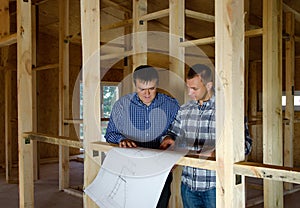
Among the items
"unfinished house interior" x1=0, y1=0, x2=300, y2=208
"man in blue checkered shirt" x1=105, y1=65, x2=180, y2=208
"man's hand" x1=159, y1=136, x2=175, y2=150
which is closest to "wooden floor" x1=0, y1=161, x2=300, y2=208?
"unfinished house interior" x1=0, y1=0, x2=300, y2=208

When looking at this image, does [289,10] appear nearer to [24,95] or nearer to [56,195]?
[24,95]

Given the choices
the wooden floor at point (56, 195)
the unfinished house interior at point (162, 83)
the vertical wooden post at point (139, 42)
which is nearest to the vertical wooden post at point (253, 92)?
the unfinished house interior at point (162, 83)

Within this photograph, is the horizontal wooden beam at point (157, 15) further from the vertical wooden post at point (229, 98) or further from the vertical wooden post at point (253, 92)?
the vertical wooden post at point (253, 92)

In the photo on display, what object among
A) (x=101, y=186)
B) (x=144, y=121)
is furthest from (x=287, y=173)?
(x=144, y=121)

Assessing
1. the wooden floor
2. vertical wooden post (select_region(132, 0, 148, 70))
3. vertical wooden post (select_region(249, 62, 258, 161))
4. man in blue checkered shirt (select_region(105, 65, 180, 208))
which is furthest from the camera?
vertical wooden post (select_region(249, 62, 258, 161))

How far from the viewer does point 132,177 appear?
1.43 m

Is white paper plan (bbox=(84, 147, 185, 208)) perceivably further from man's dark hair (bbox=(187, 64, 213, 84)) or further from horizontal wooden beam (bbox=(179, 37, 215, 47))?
horizontal wooden beam (bbox=(179, 37, 215, 47))

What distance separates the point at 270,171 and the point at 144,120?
1.21 m

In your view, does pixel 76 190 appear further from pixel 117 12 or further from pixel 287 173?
pixel 287 173

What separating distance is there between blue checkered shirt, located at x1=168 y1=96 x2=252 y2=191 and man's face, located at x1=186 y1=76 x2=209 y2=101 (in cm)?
4

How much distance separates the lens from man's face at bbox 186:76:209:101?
1888 millimetres

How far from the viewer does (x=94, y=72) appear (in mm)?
1668

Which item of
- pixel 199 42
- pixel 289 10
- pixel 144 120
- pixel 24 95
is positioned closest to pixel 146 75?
pixel 144 120

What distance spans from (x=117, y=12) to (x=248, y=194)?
126 inches
